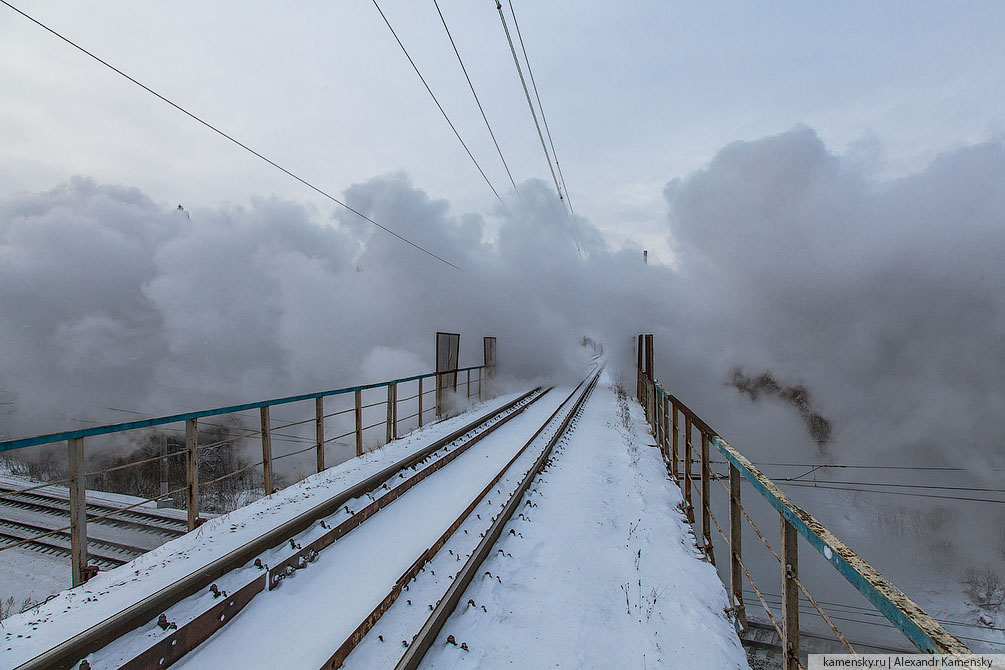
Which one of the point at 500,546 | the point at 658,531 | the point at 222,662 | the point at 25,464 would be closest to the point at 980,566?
the point at 658,531

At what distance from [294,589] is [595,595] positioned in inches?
87.6

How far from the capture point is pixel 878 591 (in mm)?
1438

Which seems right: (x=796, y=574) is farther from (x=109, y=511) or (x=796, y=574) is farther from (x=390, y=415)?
(x=109, y=511)

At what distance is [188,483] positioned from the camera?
422 centimetres

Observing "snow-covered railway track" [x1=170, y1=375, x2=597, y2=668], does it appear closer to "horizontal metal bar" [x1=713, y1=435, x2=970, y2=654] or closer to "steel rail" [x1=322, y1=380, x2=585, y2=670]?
"steel rail" [x1=322, y1=380, x2=585, y2=670]

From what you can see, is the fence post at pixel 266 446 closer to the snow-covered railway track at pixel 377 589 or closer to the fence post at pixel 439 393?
the snow-covered railway track at pixel 377 589

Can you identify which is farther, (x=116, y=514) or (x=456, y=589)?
(x=116, y=514)

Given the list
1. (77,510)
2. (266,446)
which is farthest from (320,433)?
(77,510)

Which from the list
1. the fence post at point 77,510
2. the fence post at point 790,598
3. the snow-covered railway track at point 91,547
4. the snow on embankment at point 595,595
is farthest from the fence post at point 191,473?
the fence post at point 790,598

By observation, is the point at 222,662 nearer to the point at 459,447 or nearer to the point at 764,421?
the point at 459,447

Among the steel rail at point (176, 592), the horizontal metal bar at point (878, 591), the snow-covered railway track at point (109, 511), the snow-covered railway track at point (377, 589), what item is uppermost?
the horizontal metal bar at point (878, 591)

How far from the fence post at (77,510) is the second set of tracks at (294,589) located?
1.02m

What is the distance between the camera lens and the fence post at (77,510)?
318 centimetres

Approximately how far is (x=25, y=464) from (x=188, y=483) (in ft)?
98.4
